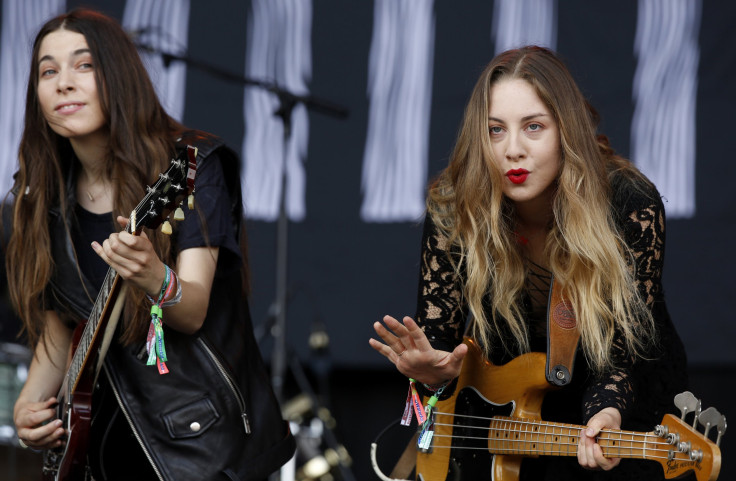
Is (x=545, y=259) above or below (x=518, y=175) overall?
below

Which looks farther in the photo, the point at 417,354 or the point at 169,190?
the point at 417,354

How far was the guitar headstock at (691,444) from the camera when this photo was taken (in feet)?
6.04

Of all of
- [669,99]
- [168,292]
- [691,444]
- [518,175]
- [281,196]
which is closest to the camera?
[691,444]

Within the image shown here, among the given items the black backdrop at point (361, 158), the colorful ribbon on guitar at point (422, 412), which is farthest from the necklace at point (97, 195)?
the black backdrop at point (361, 158)

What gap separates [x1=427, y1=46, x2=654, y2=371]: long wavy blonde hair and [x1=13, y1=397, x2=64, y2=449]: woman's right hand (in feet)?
3.58

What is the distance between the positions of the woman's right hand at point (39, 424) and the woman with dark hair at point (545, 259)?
2.84 ft

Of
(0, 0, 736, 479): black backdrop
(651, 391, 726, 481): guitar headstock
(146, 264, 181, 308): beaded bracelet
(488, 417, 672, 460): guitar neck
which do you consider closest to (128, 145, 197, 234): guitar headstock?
(146, 264, 181, 308): beaded bracelet

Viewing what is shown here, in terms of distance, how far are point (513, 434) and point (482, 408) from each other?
166mm

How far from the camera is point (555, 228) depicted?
2387mm

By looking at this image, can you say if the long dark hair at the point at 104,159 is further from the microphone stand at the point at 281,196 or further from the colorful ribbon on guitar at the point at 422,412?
the microphone stand at the point at 281,196

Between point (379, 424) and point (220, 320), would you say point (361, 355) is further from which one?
point (220, 320)

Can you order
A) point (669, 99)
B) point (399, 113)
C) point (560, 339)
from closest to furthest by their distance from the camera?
point (560, 339) < point (669, 99) < point (399, 113)

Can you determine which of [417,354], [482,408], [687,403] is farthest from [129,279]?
[687,403]

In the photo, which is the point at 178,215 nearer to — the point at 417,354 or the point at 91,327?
the point at 91,327
